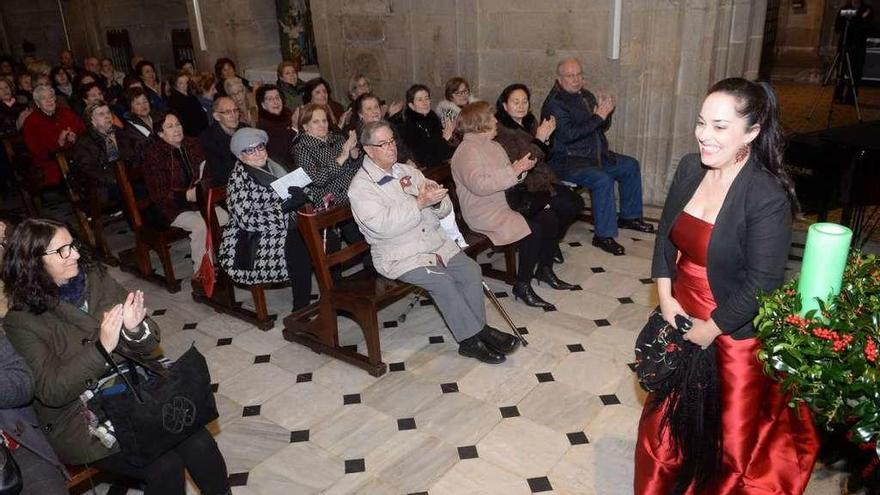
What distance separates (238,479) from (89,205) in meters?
3.98

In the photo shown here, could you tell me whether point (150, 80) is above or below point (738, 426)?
above

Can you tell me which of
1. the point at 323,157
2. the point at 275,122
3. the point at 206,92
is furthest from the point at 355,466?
the point at 206,92

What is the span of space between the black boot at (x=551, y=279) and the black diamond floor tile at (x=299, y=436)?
246 centimetres

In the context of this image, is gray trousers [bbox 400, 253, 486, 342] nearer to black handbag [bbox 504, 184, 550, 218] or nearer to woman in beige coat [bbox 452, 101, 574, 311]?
woman in beige coat [bbox 452, 101, 574, 311]

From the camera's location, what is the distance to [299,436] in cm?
403

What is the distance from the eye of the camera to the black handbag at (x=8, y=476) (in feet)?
7.89

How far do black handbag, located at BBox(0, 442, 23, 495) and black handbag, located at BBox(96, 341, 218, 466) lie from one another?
14.9 inches

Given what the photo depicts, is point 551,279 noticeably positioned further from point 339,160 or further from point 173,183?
point 173,183

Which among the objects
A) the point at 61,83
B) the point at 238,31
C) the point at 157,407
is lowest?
the point at 157,407

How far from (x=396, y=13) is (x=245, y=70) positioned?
12.2 feet

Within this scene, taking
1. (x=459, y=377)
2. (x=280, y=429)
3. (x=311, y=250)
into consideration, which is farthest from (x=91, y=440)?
(x=459, y=377)

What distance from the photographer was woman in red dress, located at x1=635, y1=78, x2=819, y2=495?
2.49 m

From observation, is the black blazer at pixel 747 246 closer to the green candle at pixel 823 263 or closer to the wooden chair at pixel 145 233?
the green candle at pixel 823 263

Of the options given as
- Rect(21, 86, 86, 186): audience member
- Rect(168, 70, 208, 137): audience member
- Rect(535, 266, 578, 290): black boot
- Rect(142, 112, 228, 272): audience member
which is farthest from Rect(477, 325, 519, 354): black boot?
Rect(21, 86, 86, 186): audience member
